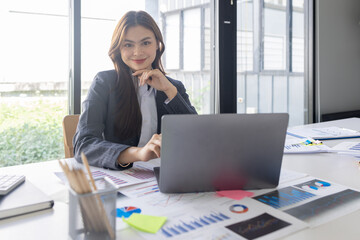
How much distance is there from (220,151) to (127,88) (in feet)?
2.31

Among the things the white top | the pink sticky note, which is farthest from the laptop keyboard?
the white top

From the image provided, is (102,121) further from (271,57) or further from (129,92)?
(271,57)

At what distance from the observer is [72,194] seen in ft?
2.10

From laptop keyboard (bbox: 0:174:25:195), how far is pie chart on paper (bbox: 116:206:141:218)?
0.30 metres

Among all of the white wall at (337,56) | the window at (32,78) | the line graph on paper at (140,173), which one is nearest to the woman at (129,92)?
the line graph on paper at (140,173)

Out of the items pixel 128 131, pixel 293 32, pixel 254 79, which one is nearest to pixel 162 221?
pixel 128 131

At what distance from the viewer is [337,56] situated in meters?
4.18

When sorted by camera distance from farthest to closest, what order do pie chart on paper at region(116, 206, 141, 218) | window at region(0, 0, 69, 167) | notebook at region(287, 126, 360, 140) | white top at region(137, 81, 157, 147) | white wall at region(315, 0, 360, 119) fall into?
1. white wall at region(315, 0, 360, 119)
2. window at region(0, 0, 69, 167)
3. notebook at region(287, 126, 360, 140)
4. white top at region(137, 81, 157, 147)
5. pie chart on paper at region(116, 206, 141, 218)

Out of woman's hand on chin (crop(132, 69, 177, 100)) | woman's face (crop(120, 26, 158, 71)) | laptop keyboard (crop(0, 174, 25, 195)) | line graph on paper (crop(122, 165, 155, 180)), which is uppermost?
woman's face (crop(120, 26, 158, 71))

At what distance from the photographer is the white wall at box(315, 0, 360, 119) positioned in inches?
157

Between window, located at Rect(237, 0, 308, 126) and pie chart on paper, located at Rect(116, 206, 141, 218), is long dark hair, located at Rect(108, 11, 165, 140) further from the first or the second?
window, located at Rect(237, 0, 308, 126)

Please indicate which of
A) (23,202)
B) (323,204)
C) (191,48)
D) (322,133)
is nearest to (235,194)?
(323,204)

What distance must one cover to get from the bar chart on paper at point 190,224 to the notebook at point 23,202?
31 centimetres

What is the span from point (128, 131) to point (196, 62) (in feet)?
5.65
